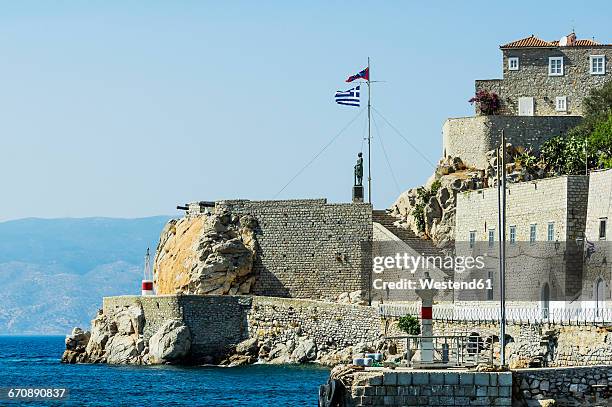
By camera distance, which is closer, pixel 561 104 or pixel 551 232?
pixel 551 232

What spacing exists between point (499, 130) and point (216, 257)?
12283 millimetres

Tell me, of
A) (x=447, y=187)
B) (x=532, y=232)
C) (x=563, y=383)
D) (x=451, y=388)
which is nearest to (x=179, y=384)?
(x=532, y=232)

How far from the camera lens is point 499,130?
59344mm

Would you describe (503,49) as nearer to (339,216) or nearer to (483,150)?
(483,150)

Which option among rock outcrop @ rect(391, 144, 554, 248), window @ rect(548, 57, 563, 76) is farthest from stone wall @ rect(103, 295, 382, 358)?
window @ rect(548, 57, 563, 76)

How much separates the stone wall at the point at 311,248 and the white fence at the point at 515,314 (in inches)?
297

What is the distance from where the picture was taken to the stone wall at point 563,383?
26.6m

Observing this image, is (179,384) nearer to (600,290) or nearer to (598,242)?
(600,290)

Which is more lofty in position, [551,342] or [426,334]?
[426,334]

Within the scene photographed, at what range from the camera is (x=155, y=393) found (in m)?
46.1

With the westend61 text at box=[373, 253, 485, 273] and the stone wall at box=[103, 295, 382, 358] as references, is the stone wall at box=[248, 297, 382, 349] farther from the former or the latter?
the westend61 text at box=[373, 253, 485, 273]

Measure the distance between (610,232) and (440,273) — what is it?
14.4 meters

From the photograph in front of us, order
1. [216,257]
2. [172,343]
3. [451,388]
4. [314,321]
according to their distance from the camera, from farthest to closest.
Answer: [216,257]
[172,343]
[314,321]
[451,388]

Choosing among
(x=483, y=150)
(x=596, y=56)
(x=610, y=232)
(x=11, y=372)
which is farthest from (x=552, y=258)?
(x=11, y=372)
